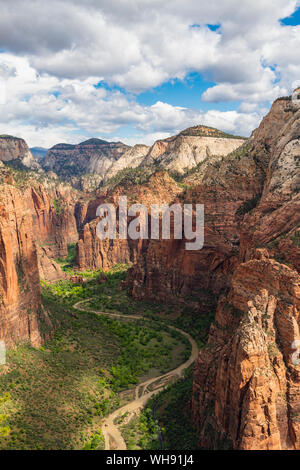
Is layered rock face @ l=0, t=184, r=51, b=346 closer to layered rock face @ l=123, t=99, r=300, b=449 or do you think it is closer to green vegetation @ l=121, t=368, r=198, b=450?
green vegetation @ l=121, t=368, r=198, b=450

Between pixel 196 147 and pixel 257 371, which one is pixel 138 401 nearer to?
pixel 257 371

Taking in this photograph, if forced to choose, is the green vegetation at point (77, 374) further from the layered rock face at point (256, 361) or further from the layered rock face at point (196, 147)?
the layered rock face at point (196, 147)

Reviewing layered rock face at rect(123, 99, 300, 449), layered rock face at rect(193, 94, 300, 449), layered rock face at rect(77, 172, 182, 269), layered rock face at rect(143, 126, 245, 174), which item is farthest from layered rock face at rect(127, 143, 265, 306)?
layered rock face at rect(143, 126, 245, 174)

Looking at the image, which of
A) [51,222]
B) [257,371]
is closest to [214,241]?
[257,371]

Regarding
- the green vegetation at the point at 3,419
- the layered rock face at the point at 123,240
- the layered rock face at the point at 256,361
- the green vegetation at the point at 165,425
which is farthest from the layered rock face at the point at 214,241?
the green vegetation at the point at 3,419
